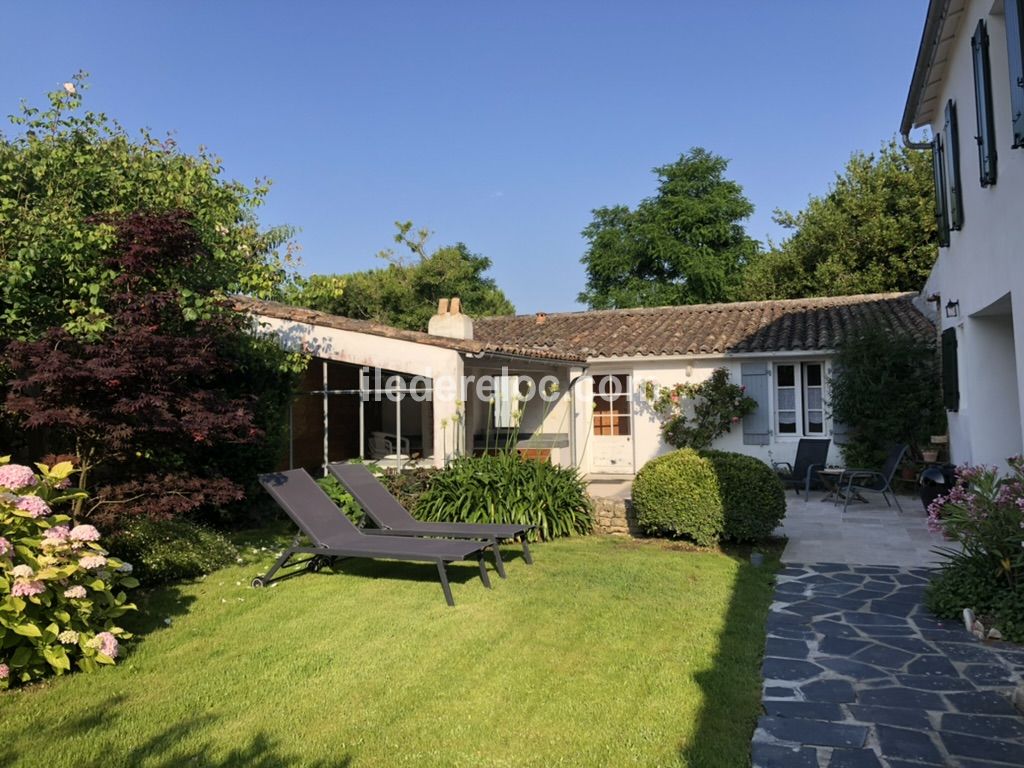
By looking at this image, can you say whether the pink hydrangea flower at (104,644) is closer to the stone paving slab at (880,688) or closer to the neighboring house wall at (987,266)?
the stone paving slab at (880,688)

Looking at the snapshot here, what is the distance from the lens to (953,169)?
26.6ft

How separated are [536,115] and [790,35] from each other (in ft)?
17.7

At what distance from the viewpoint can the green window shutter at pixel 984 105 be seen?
6.11m

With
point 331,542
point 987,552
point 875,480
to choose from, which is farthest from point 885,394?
point 331,542

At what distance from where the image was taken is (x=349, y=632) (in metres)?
5.41

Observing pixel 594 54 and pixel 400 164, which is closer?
pixel 594 54

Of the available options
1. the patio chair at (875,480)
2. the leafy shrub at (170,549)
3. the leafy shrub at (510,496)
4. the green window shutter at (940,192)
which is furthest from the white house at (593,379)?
the green window shutter at (940,192)

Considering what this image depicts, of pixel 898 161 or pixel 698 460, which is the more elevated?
pixel 898 161

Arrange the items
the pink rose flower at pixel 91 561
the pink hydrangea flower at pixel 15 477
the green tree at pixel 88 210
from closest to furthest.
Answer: the pink hydrangea flower at pixel 15 477 < the pink rose flower at pixel 91 561 < the green tree at pixel 88 210

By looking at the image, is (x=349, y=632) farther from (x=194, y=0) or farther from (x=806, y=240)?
(x=806, y=240)

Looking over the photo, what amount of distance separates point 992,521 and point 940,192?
5660 mm

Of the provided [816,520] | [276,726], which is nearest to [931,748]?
[276,726]

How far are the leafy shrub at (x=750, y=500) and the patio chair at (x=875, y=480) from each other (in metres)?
3.17

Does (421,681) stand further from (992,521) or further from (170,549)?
(992,521)
